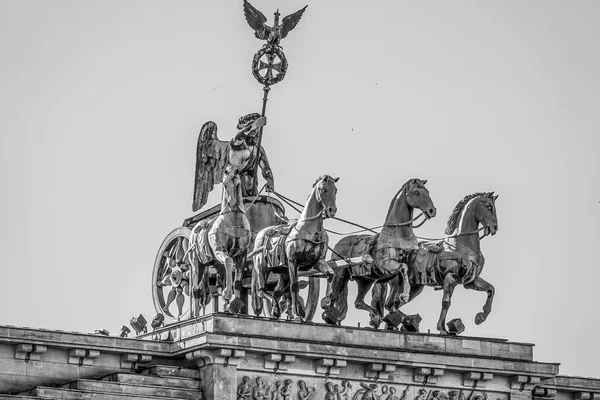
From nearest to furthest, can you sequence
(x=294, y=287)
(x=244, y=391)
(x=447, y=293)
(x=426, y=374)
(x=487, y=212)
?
(x=244, y=391), (x=294, y=287), (x=426, y=374), (x=447, y=293), (x=487, y=212)

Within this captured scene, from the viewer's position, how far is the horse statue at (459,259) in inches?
2031

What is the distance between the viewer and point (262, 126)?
169 feet

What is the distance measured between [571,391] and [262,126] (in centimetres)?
922

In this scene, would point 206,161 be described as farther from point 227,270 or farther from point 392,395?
point 392,395

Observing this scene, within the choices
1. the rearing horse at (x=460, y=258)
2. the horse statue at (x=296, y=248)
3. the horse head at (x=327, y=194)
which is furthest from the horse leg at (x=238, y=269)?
the rearing horse at (x=460, y=258)

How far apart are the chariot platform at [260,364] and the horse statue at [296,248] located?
127cm

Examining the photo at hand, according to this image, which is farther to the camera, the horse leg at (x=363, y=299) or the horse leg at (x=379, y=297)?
the horse leg at (x=379, y=297)

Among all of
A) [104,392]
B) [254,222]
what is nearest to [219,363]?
[104,392]

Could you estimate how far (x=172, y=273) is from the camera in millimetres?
53250

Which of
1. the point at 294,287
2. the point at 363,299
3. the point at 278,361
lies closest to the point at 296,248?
the point at 294,287

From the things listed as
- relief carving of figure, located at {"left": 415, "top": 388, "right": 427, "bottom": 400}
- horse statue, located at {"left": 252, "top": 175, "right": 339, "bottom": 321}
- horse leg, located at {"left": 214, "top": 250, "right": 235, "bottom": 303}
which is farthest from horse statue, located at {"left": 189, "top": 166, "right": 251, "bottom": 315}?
relief carving of figure, located at {"left": 415, "top": 388, "right": 427, "bottom": 400}

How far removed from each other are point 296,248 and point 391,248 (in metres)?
2.32

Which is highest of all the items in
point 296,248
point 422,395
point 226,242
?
point 226,242

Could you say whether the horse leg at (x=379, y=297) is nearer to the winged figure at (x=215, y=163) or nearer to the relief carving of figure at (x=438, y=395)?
the relief carving of figure at (x=438, y=395)
